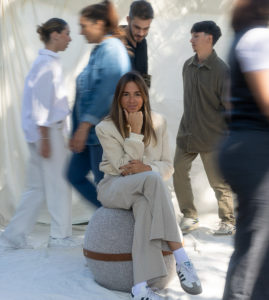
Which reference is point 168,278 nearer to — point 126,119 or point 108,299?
point 108,299

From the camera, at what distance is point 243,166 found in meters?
2.31

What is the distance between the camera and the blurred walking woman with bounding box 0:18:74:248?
4.36 m

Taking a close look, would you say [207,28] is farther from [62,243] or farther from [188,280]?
[188,280]

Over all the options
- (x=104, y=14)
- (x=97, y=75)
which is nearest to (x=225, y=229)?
(x=97, y=75)

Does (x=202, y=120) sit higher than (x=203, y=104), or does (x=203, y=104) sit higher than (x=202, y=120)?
(x=203, y=104)

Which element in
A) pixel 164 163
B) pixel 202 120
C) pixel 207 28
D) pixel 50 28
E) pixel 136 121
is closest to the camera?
pixel 136 121

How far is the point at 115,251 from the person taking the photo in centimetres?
350

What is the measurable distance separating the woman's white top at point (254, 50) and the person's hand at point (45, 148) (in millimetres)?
2396

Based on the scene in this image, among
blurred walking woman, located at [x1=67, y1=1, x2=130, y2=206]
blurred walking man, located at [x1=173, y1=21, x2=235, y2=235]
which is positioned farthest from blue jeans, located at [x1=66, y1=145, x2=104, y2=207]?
blurred walking man, located at [x1=173, y1=21, x2=235, y2=235]

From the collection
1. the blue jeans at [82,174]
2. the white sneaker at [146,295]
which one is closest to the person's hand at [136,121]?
the blue jeans at [82,174]

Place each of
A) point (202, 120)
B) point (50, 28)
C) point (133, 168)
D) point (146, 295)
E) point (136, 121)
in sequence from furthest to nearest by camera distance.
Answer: point (202, 120) → point (50, 28) → point (136, 121) → point (133, 168) → point (146, 295)

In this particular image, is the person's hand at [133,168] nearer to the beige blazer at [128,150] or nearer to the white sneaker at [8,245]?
the beige blazer at [128,150]

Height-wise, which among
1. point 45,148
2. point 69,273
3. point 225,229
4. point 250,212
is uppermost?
point 250,212

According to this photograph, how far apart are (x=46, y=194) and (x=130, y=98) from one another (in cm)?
135
